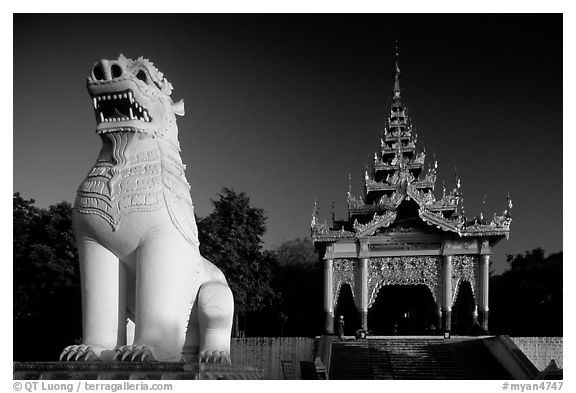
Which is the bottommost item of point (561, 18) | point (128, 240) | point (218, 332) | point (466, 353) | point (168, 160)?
point (466, 353)

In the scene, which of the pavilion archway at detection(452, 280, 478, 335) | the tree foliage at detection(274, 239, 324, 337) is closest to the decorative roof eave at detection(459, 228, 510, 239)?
the pavilion archway at detection(452, 280, 478, 335)

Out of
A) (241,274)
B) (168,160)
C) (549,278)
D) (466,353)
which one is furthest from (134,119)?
(549,278)

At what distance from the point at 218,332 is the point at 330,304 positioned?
13.1 m

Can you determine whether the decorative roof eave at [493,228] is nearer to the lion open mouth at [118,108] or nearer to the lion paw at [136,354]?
the lion open mouth at [118,108]

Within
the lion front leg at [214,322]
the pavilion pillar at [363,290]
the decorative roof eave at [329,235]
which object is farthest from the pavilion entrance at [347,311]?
the lion front leg at [214,322]

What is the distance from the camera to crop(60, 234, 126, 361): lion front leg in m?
6.14

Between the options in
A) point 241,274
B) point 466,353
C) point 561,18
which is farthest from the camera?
point 241,274

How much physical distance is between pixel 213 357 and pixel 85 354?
1.00 metres

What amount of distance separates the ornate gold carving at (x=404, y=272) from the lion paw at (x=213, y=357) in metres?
13.4

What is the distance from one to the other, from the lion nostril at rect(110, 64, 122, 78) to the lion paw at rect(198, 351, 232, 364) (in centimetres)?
239

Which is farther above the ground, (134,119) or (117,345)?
(134,119)

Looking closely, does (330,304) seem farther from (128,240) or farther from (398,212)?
(128,240)

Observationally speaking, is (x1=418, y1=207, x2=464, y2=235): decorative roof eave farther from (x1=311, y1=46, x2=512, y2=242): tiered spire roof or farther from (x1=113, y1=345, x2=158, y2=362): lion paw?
(x1=113, y1=345, x2=158, y2=362): lion paw

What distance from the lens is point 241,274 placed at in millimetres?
18875
